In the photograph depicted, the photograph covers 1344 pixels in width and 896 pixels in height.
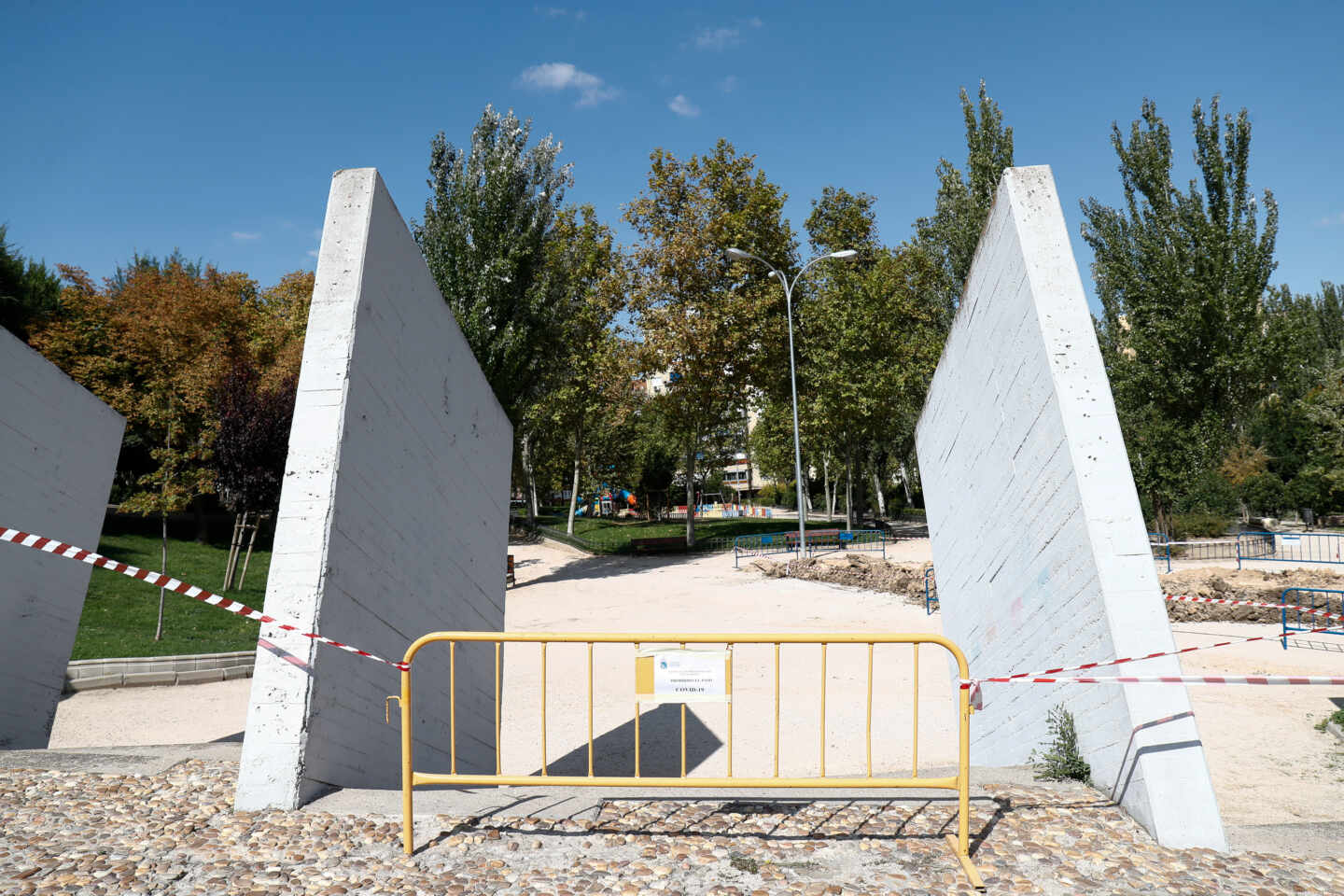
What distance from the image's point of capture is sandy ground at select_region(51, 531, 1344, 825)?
6496 millimetres

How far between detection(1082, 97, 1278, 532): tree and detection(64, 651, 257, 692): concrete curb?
2457cm

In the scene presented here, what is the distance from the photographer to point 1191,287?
25953mm

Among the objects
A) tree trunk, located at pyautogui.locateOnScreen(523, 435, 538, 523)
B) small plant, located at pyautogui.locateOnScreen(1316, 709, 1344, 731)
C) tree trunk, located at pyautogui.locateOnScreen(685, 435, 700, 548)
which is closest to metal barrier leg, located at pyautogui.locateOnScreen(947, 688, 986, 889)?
small plant, located at pyautogui.locateOnScreen(1316, 709, 1344, 731)

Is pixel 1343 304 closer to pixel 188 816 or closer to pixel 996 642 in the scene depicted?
pixel 996 642

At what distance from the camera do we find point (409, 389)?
5.34 meters

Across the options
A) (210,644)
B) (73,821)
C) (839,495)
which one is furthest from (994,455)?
(839,495)

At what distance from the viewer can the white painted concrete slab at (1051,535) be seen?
3652 mm

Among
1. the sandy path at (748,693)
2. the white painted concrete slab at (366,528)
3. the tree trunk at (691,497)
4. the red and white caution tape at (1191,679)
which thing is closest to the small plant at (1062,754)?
the red and white caution tape at (1191,679)

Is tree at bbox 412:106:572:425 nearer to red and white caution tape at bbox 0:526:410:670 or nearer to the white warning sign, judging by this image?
red and white caution tape at bbox 0:526:410:670

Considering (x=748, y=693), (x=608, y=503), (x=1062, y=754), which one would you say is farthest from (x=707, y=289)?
(x=608, y=503)

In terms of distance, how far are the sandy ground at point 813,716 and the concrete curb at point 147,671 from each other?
21 centimetres

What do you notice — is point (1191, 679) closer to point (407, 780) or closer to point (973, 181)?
point (407, 780)

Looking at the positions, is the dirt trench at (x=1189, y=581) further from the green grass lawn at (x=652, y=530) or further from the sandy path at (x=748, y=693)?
the green grass lawn at (x=652, y=530)

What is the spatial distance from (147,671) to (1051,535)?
11271 millimetres
